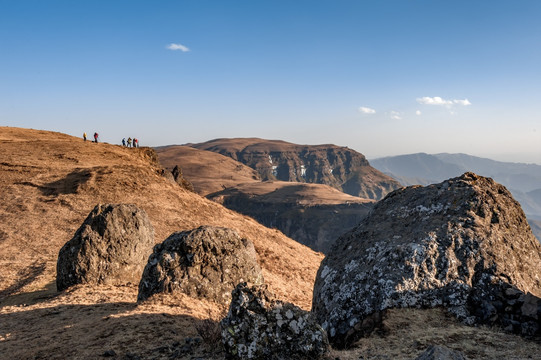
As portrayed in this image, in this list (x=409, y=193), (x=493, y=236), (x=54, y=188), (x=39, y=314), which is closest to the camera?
(x=493, y=236)

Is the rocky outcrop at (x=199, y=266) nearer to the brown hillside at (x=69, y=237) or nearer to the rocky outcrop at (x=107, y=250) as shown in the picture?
the brown hillside at (x=69, y=237)

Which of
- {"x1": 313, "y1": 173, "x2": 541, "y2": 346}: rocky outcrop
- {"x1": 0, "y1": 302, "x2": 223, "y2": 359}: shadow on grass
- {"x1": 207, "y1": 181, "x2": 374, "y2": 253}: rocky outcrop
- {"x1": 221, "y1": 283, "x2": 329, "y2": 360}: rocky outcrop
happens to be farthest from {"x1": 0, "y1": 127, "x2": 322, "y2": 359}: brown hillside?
{"x1": 207, "y1": 181, "x2": 374, "y2": 253}: rocky outcrop

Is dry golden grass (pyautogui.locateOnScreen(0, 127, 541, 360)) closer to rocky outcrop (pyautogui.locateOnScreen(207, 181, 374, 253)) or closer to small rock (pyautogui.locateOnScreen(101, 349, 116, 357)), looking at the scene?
small rock (pyautogui.locateOnScreen(101, 349, 116, 357))

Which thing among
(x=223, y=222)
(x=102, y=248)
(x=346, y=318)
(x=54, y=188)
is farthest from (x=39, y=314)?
(x=54, y=188)

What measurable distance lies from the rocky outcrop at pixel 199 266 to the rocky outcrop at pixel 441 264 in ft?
15.0

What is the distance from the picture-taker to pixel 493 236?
8.12m

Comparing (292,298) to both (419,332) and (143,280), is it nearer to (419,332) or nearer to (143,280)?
(143,280)

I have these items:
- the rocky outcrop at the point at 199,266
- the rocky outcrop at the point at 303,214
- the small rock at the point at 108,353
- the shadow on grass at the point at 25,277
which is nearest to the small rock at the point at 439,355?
the small rock at the point at 108,353

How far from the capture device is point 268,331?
5855mm

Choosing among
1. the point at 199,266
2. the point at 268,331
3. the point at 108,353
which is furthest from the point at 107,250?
the point at 268,331

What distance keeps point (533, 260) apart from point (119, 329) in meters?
10.2

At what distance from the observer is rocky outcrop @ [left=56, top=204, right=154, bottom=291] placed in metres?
14.4

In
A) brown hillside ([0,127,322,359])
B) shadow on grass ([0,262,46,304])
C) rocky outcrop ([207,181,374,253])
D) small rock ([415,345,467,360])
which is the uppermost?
small rock ([415,345,467,360])

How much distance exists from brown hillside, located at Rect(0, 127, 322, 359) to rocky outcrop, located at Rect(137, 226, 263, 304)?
0.59 metres
